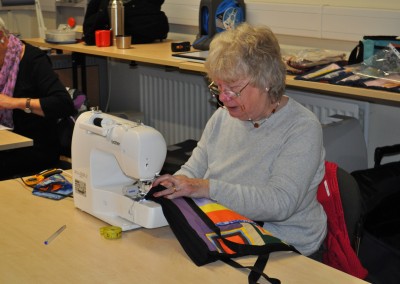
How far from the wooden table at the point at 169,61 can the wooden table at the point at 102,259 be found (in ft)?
3.83

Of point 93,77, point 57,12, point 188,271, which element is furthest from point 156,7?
point 188,271

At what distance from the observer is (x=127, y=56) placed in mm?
3541

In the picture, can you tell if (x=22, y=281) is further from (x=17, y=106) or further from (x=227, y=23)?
(x=227, y=23)

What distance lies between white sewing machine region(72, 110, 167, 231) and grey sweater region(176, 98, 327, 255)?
0.62 ft

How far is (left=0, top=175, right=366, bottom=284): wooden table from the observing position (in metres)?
1.48

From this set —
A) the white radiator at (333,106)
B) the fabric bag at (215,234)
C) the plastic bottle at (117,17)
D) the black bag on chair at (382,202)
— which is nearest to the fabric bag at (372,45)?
the white radiator at (333,106)

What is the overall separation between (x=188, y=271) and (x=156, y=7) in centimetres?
267

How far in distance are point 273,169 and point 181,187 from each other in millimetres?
286

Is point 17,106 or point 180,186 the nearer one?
point 180,186

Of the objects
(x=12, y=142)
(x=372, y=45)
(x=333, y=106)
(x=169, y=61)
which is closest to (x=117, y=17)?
(x=169, y=61)

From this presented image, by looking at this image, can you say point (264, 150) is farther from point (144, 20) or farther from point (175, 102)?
point (175, 102)

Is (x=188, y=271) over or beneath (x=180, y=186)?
beneath

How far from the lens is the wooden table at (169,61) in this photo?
2599mm

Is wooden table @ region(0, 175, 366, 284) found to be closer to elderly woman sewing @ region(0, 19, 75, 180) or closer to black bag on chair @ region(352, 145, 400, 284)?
black bag on chair @ region(352, 145, 400, 284)
